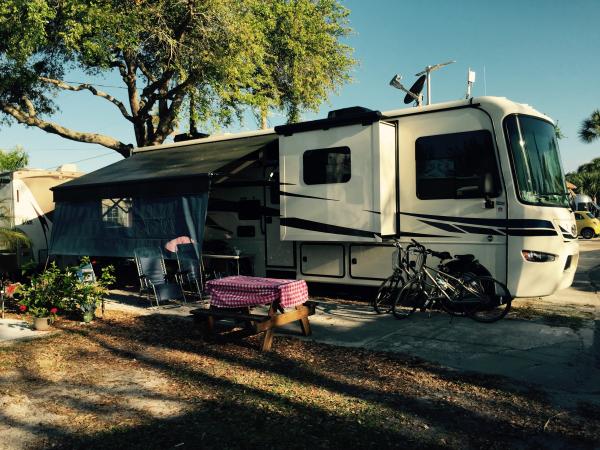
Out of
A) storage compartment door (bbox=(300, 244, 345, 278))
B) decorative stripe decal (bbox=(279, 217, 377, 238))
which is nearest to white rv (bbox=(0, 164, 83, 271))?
decorative stripe decal (bbox=(279, 217, 377, 238))

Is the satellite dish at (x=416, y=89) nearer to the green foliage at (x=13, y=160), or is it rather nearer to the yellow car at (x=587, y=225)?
the yellow car at (x=587, y=225)

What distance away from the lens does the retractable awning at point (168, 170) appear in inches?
370

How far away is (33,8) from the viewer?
11.7 metres

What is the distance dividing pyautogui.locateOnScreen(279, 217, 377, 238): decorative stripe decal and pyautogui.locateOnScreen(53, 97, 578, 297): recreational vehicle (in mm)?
18

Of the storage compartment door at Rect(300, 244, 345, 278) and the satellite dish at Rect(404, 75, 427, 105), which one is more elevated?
the satellite dish at Rect(404, 75, 427, 105)

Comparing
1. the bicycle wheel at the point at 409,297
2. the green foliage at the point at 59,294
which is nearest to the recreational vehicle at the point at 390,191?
the bicycle wheel at the point at 409,297

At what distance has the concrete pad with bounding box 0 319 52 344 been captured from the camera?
6.91 metres

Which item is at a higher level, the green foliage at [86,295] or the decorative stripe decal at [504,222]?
the decorative stripe decal at [504,222]

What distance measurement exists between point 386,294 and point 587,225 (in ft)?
73.6

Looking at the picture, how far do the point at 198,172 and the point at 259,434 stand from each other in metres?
→ 6.20

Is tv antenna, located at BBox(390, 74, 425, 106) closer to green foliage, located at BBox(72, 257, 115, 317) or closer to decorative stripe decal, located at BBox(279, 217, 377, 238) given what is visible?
decorative stripe decal, located at BBox(279, 217, 377, 238)

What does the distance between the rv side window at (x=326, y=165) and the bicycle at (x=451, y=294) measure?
1684mm

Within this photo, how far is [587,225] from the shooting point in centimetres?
2633

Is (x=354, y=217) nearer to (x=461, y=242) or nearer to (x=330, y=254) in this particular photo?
(x=330, y=254)
